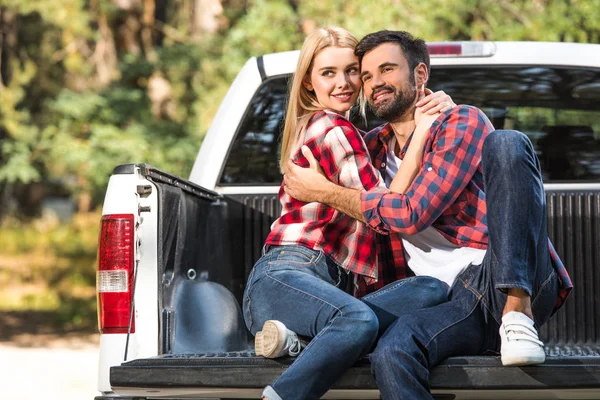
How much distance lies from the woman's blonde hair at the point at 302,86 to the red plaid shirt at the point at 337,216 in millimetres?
115

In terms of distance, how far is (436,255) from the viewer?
3.49 m

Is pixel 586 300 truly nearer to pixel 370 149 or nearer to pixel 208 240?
pixel 370 149

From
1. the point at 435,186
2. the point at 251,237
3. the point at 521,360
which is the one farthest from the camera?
the point at 251,237

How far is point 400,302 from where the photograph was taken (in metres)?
3.33

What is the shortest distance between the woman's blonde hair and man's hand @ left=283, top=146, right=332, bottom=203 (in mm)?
110

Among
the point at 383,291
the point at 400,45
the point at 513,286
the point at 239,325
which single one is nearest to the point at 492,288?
the point at 513,286

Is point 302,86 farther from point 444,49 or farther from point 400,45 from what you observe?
point 444,49

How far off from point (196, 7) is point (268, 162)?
11570 mm

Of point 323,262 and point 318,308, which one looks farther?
point 323,262

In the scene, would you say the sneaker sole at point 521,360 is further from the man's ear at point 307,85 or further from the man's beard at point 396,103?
the man's ear at point 307,85

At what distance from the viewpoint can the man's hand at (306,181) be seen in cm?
342

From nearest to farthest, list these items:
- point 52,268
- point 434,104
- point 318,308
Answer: point 318,308 → point 434,104 → point 52,268

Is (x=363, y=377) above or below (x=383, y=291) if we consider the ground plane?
below

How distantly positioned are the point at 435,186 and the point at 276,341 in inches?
29.1
